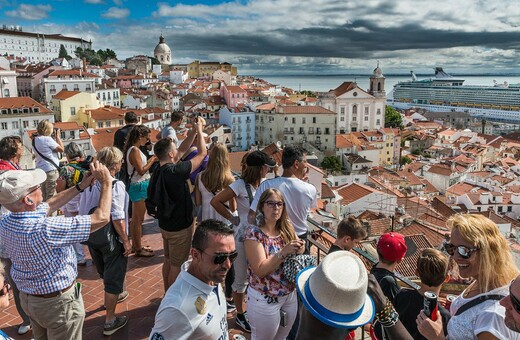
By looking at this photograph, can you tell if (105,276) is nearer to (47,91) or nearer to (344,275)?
(344,275)

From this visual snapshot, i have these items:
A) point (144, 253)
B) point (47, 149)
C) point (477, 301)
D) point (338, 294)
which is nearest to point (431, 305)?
point (477, 301)

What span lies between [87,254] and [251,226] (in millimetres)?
3098

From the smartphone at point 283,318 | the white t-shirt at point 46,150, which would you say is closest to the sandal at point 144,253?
the white t-shirt at point 46,150

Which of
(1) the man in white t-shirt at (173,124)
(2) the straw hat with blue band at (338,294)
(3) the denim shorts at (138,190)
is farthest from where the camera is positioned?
(1) the man in white t-shirt at (173,124)

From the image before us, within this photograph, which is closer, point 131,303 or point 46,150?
point 131,303

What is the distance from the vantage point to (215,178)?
12.7 ft

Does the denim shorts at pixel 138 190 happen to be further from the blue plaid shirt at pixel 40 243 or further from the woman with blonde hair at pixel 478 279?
the woman with blonde hair at pixel 478 279

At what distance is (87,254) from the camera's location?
500 centimetres

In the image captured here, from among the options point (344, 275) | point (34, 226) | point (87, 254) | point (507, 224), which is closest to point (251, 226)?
point (344, 275)

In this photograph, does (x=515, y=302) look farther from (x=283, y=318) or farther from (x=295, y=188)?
(x=295, y=188)

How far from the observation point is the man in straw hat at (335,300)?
1710mm

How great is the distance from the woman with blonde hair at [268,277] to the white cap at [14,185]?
1.39 meters

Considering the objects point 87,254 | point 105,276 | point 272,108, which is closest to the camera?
point 105,276

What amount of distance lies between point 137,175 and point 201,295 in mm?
2891
